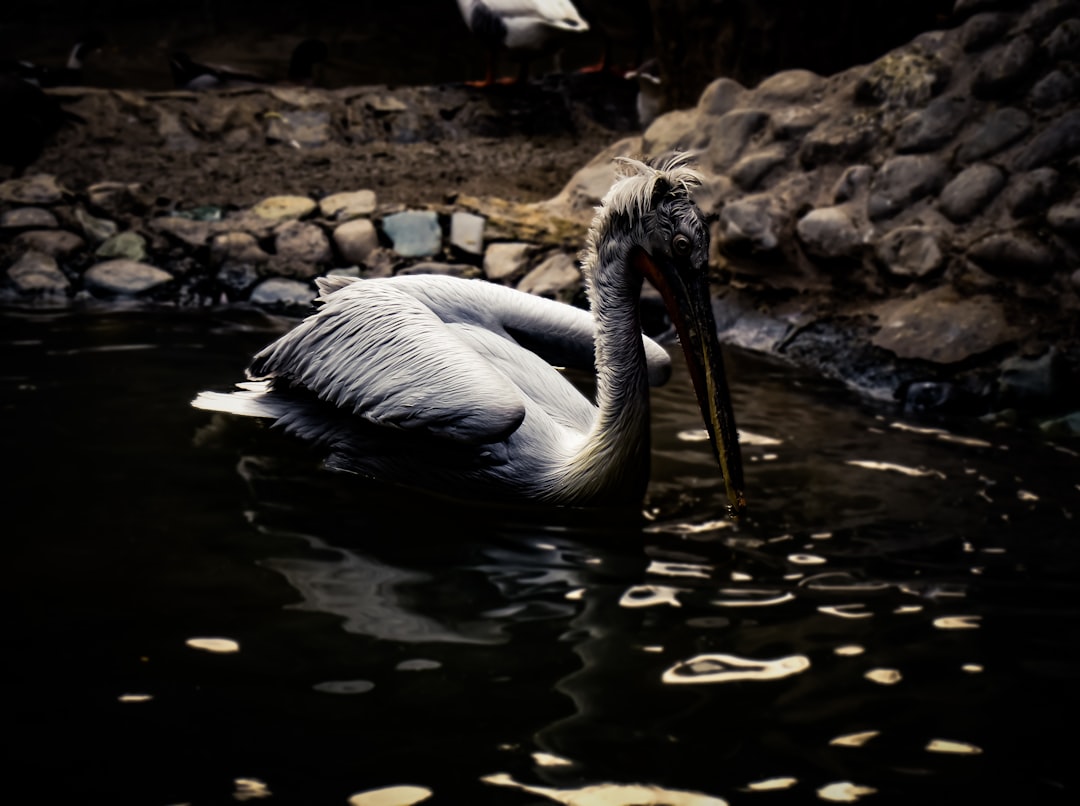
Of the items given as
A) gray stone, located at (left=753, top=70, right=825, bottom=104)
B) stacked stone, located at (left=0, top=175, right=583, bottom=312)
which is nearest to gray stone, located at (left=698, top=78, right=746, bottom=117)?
gray stone, located at (left=753, top=70, right=825, bottom=104)

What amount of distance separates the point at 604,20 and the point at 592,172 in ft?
12.5

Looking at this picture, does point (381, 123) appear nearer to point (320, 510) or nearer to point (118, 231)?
point (118, 231)

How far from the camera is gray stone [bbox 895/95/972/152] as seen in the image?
5.41 meters

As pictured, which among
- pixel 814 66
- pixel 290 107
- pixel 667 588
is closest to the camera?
pixel 667 588

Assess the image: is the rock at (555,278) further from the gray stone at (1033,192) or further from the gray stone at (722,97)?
the gray stone at (1033,192)

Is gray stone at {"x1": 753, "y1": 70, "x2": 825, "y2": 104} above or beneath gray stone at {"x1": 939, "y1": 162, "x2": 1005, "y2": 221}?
above

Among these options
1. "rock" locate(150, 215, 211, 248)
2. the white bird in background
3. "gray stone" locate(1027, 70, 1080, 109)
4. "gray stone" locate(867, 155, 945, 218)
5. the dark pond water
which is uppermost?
the white bird in background

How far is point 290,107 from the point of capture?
28.6ft

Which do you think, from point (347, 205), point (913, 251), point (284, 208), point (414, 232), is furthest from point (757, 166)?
point (284, 208)

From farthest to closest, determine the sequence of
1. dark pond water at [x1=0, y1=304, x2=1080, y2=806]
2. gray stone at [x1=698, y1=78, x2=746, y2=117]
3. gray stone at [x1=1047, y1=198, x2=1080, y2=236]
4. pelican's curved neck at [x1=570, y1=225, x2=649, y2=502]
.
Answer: gray stone at [x1=698, y1=78, x2=746, y2=117] < gray stone at [x1=1047, y1=198, x2=1080, y2=236] < pelican's curved neck at [x1=570, y1=225, x2=649, y2=502] < dark pond water at [x1=0, y1=304, x2=1080, y2=806]

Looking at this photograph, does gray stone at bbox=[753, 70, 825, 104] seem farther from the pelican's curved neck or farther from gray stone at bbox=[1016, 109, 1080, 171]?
the pelican's curved neck

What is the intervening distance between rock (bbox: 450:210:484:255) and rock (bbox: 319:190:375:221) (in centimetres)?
52

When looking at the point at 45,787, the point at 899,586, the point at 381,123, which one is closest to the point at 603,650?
the point at 899,586

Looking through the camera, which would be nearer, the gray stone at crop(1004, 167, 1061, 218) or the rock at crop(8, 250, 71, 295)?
the gray stone at crop(1004, 167, 1061, 218)
